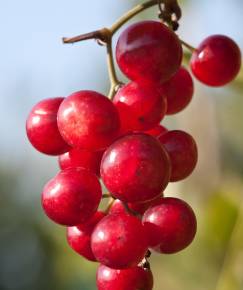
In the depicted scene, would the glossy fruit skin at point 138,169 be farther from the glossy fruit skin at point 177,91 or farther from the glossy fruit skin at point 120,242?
the glossy fruit skin at point 177,91

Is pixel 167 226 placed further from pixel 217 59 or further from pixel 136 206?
pixel 217 59

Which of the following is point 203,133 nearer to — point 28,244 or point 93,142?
point 93,142

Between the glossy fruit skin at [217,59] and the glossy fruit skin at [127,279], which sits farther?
the glossy fruit skin at [217,59]

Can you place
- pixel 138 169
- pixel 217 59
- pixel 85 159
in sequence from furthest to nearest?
pixel 217 59 → pixel 85 159 → pixel 138 169

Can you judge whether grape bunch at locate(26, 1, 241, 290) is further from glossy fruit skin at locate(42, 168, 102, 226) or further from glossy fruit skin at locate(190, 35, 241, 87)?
glossy fruit skin at locate(190, 35, 241, 87)

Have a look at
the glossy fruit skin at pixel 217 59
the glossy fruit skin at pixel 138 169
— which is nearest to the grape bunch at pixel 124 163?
the glossy fruit skin at pixel 138 169

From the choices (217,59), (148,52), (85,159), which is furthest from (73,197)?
(217,59)

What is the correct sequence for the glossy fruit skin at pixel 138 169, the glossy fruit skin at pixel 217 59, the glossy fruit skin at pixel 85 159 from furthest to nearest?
the glossy fruit skin at pixel 217 59 → the glossy fruit skin at pixel 85 159 → the glossy fruit skin at pixel 138 169

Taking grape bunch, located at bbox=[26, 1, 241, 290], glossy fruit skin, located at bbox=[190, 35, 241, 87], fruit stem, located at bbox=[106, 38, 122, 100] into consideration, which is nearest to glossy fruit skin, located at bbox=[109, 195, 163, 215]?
grape bunch, located at bbox=[26, 1, 241, 290]
